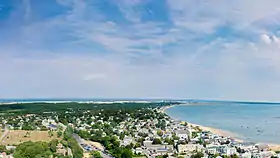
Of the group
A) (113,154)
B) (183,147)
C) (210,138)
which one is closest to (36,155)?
(113,154)

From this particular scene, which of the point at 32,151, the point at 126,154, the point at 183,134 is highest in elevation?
the point at 32,151

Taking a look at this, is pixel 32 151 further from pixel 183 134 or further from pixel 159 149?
pixel 183 134

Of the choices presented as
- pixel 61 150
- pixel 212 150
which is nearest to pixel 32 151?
pixel 61 150

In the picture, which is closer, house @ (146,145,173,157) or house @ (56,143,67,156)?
house @ (56,143,67,156)

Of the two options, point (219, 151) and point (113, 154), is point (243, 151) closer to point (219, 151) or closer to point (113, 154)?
point (219, 151)

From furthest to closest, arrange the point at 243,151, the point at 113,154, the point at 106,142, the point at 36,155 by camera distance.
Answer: the point at 106,142, the point at 243,151, the point at 113,154, the point at 36,155

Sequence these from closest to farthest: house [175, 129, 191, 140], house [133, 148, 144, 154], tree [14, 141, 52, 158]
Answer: tree [14, 141, 52, 158]
house [133, 148, 144, 154]
house [175, 129, 191, 140]

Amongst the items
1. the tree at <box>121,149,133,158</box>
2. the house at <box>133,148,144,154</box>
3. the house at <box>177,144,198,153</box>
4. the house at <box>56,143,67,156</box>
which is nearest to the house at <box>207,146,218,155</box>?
the house at <box>177,144,198,153</box>

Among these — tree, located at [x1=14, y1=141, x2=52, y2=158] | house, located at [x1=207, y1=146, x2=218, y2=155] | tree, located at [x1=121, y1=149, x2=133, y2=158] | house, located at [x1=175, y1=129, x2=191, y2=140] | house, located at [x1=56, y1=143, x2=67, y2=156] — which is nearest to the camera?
tree, located at [x1=14, y1=141, x2=52, y2=158]

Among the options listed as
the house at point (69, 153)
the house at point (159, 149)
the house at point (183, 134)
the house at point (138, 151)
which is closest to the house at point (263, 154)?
the house at point (159, 149)

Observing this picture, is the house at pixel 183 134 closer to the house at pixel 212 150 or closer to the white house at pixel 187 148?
the white house at pixel 187 148

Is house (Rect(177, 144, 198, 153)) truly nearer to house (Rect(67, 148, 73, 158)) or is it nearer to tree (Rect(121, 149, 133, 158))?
tree (Rect(121, 149, 133, 158))
